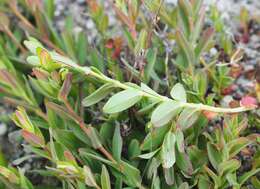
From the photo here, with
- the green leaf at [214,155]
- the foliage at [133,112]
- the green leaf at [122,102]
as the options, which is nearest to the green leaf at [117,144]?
the foliage at [133,112]

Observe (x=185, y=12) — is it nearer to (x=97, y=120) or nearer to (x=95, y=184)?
(x=97, y=120)

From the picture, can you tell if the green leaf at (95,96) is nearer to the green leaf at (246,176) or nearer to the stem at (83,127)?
the stem at (83,127)

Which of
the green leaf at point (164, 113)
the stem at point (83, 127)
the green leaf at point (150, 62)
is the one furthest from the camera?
the green leaf at point (150, 62)

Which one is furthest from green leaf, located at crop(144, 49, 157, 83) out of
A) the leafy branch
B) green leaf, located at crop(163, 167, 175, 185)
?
green leaf, located at crop(163, 167, 175, 185)

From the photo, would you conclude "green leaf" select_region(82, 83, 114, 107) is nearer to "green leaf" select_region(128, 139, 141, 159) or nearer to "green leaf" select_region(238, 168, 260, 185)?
"green leaf" select_region(128, 139, 141, 159)

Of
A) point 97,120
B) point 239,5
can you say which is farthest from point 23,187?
point 239,5

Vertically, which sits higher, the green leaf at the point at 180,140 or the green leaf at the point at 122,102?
the green leaf at the point at 122,102

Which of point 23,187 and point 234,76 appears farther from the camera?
point 234,76
